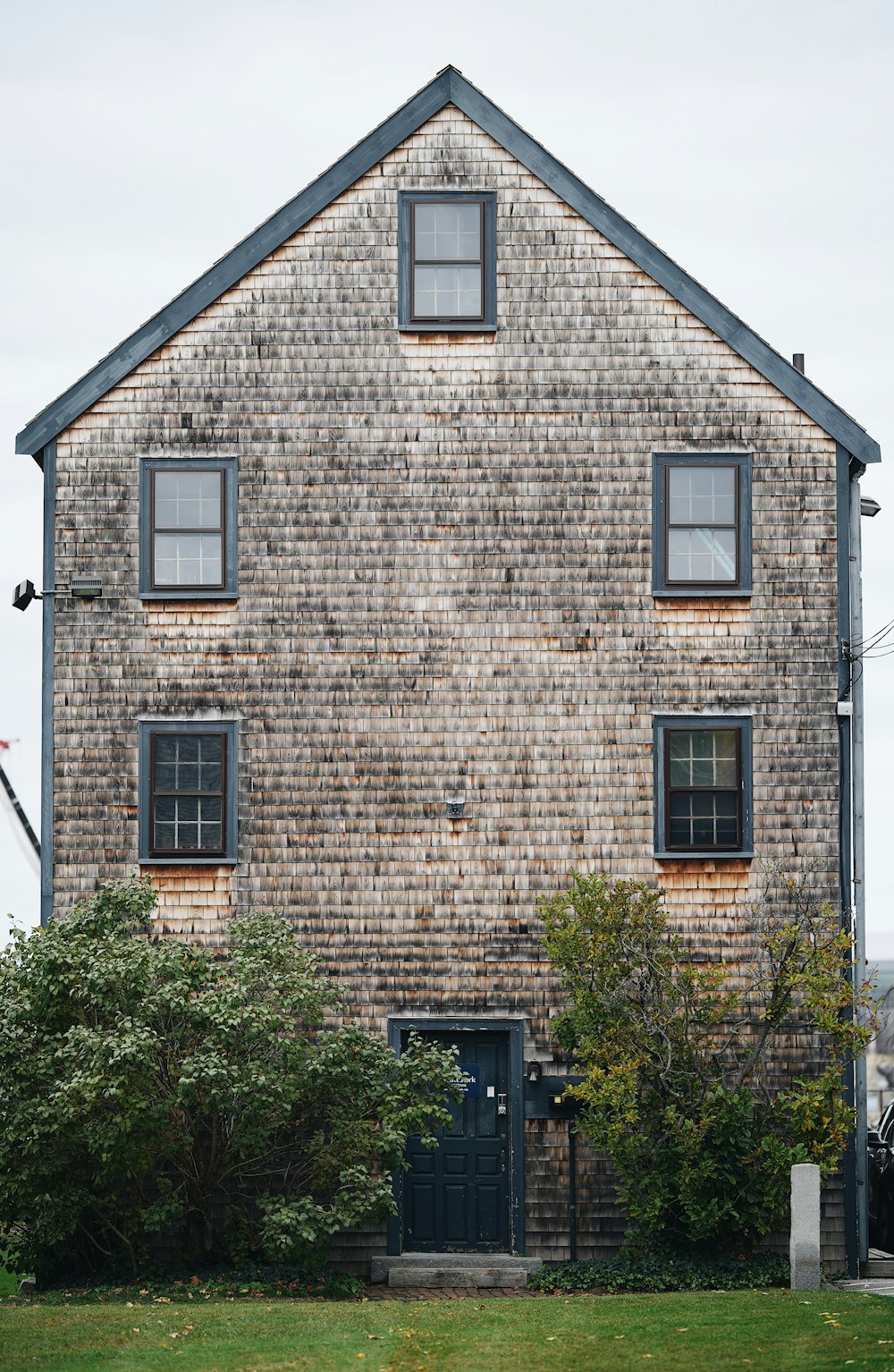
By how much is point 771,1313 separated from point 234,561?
9.15 meters

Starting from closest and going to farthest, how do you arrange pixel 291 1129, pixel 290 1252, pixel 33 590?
1. pixel 290 1252
2. pixel 291 1129
3. pixel 33 590

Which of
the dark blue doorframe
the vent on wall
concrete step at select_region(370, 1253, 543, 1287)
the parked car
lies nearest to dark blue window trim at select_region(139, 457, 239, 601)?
the vent on wall

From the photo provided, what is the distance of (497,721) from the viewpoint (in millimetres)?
17219

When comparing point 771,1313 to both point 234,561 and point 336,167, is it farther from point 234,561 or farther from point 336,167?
point 336,167

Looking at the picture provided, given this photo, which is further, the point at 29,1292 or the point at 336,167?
the point at 336,167

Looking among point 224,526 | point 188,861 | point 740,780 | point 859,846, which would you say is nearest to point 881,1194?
point 859,846

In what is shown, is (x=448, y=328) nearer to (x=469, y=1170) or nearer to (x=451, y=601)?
(x=451, y=601)

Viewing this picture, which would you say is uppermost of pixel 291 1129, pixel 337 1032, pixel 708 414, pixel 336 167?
pixel 336 167

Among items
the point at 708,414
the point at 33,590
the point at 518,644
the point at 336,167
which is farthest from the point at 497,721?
the point at 336,167

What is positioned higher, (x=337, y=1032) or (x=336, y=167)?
(x=336, y=167)

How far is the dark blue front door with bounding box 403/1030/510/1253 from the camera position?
16.8 meters

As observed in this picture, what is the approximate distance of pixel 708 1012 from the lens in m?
16.1

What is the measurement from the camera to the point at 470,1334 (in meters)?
12.6

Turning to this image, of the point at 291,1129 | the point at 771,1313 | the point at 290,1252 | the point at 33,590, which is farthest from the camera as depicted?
the point at 33,590
